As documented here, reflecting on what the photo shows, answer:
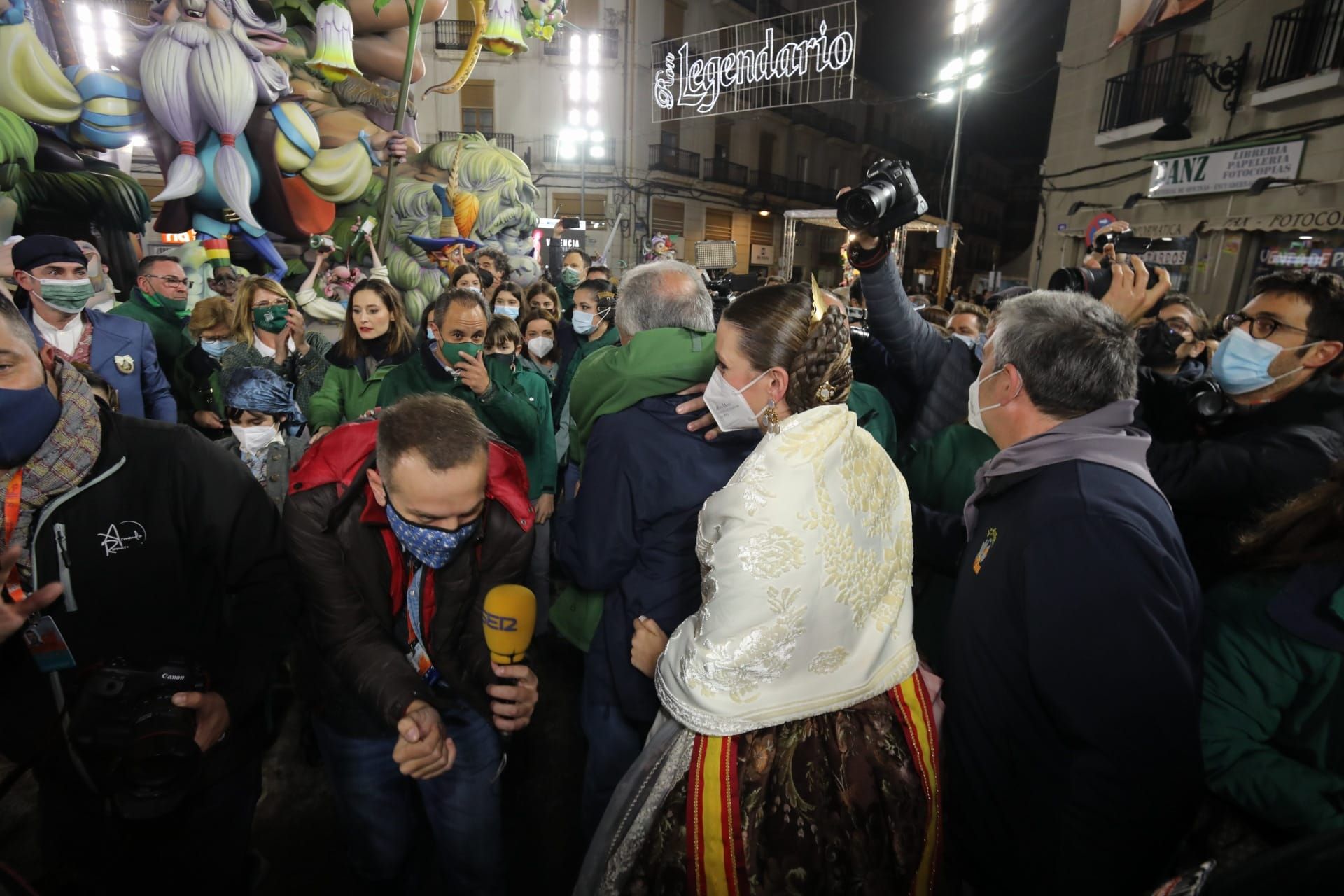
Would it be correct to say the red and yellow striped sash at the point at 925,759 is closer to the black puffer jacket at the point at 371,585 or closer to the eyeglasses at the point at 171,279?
the black puffer jacket at the point at 371,585

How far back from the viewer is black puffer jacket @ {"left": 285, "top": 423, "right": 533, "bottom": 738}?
5.42ft

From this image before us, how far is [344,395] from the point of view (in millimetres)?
3434

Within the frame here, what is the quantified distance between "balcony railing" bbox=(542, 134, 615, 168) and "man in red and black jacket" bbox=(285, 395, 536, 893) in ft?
80.2

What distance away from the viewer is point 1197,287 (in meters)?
10.0

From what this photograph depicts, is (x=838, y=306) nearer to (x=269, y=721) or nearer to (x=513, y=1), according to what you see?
(x=269, y=721)

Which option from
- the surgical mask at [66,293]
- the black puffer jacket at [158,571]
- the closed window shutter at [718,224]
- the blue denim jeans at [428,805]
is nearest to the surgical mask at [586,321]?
the surgical mask at [66,293]

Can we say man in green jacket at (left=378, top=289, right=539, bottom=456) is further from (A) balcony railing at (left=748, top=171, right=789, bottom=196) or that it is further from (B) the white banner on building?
(A) balcony railing at (left=748, top=171, right=789, bottom=196)

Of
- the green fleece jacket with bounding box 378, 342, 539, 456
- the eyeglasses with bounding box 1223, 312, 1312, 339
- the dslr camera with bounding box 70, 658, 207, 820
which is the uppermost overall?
the eyeglasses with bounding box 1223, 312, 1312, 339

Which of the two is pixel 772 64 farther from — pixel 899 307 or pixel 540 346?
pixel 899 307

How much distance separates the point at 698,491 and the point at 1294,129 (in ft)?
38.2

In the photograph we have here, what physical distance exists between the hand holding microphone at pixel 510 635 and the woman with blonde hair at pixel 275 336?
2.99 meters

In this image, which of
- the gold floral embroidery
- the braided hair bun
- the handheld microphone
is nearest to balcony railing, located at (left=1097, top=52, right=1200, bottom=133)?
the braided hair bun

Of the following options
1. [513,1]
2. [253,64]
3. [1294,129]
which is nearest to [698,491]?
[253,64]

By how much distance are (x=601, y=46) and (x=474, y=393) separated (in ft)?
80.3
